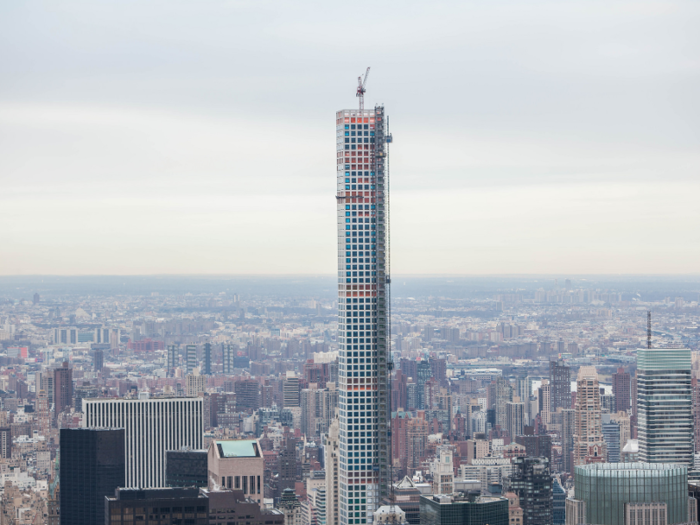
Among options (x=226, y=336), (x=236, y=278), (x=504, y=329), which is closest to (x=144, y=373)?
(x=226, y=336)

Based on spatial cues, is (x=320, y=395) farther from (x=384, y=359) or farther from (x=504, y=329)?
(x=384, y=359)

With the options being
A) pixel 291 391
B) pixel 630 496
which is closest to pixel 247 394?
pixel 291 391

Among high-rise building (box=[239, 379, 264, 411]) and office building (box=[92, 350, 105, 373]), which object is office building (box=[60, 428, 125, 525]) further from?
high-rise building (box=[239, 379, 264, 411])

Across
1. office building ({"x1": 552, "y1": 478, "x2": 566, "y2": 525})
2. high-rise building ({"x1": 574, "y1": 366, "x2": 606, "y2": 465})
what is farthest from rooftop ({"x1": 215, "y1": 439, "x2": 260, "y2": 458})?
high-rise building ({"x1": 574, "y1": 366, "x2": 606, "y2": 465})

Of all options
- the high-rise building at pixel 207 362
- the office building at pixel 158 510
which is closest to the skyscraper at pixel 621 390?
the high-rise building at pixel 207 362

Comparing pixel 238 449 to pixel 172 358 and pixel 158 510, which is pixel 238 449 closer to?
pixel 158 510

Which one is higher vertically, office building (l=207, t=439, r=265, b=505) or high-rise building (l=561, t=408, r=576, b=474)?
office building (l=207, t=439, r=265, b=505)
